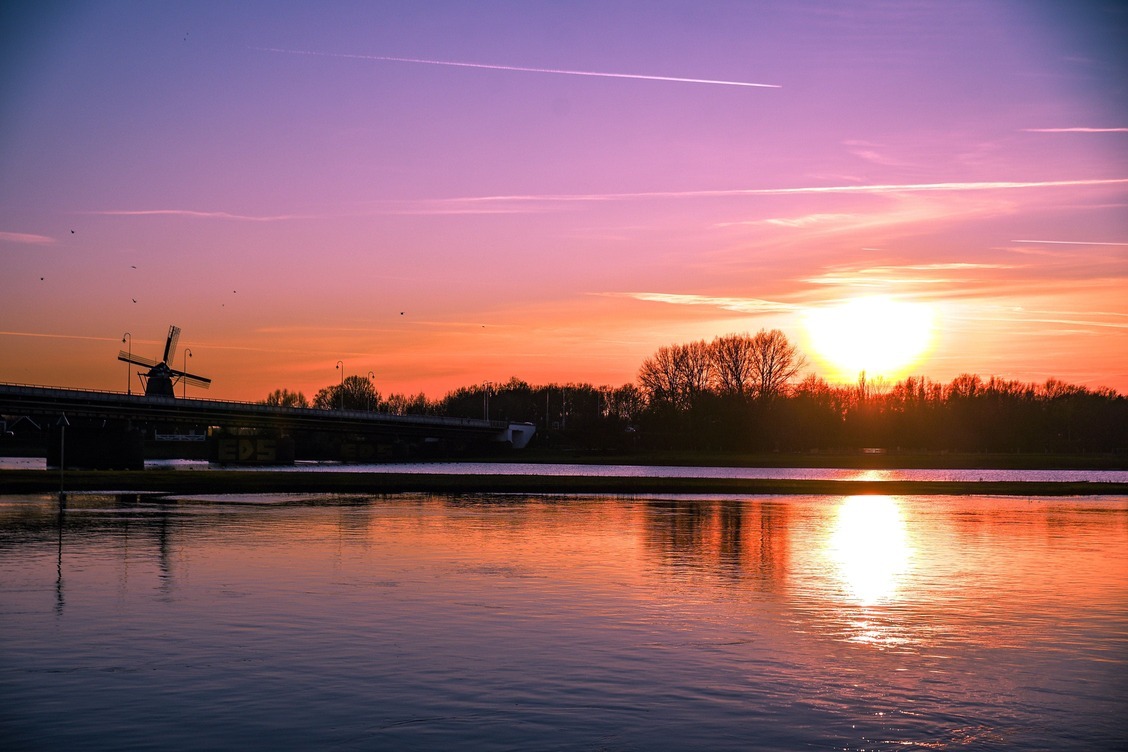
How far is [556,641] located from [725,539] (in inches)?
708

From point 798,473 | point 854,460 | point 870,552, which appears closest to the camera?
point 870,552

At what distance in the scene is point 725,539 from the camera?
34594 mm

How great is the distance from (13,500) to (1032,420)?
178m

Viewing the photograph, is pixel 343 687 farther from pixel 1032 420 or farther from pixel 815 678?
pixel 1032 420

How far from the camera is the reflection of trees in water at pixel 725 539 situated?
26.9 metres

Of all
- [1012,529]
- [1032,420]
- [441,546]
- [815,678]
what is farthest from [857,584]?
[1032,420]

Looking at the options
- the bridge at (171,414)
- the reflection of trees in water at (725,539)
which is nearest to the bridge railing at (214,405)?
the bridge at (171,414)

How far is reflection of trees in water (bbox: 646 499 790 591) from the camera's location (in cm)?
2688

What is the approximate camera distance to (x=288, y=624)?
18625 millimetres

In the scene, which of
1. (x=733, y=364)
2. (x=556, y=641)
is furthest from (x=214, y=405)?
(x=556, y=641)

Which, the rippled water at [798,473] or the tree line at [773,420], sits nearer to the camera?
the rippled water at [798,473]

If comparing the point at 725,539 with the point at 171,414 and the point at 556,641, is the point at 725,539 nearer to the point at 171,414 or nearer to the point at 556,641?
the point at 556,641

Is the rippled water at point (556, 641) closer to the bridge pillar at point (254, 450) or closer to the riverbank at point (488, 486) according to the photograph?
the riverbank at point (488, 486)

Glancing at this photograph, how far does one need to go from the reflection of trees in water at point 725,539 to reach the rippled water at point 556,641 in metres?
0.24
